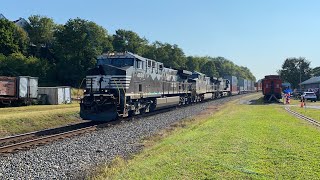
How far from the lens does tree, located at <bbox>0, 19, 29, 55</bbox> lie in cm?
6988

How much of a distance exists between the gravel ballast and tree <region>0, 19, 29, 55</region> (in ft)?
198

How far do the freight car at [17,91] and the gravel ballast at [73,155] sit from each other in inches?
744

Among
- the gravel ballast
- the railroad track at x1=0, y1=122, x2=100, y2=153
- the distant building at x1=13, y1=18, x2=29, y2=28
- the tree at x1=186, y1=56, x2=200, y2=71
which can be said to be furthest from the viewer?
the tree at x1=186, y1=56, x2=200, y2=71

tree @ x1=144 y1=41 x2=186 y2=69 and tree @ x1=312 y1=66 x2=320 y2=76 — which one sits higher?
tree @ x1=144 y1=41 x2=186 y2=69

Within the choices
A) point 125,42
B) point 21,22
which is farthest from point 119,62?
point 21,22

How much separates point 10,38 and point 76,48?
1316 centimetres

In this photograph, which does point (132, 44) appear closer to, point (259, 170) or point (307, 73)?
point (307, 73)

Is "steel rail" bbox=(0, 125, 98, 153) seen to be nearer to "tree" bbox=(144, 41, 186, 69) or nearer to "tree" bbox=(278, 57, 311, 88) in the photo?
"tree" bbox=(144, 41, 186, 69)

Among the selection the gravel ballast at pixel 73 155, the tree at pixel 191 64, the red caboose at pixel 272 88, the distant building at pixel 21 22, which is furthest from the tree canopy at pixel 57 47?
the gravel ballast at pixel 73 155

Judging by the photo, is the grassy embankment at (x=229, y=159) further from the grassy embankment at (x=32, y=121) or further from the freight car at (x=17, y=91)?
the freight car at (x=17, y=91)

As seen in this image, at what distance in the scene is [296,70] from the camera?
104875 millimetres

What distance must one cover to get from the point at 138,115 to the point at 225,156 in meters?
15.3

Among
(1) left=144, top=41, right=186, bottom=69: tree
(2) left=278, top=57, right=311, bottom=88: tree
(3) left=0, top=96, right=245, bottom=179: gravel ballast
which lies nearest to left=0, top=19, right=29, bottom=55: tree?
(1) left=144, top=41, right=186, bottom=69: tree

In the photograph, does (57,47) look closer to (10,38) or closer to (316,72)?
(10,38)
